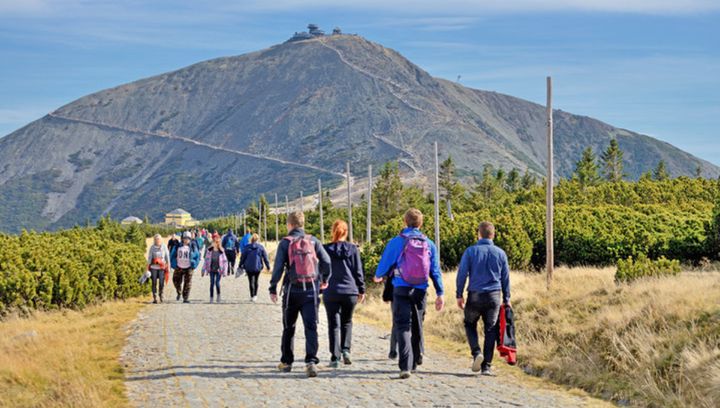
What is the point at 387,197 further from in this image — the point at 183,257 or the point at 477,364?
the point at 477,364

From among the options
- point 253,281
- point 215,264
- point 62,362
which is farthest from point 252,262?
point 62,362

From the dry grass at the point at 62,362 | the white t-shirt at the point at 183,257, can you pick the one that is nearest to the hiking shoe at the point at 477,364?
the dry grass at the point at 62,362

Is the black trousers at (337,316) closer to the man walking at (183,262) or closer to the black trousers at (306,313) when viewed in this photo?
the black trousers at (306,313)

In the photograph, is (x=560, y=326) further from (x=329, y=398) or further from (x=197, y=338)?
(x=197, y=338)

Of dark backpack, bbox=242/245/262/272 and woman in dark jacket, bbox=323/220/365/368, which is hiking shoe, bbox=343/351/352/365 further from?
dark backpack, bbox=242/245/262/272

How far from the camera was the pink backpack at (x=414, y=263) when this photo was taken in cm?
1107

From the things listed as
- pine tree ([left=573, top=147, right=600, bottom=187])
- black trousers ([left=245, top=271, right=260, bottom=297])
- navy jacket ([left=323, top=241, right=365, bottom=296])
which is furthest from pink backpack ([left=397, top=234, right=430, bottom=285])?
pine tree ([left=573, top=147, right=600, bottom=187])

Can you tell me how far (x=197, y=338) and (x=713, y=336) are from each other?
8.28 metres

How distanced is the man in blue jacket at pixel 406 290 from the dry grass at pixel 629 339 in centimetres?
201

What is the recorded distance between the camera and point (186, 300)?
2292cm

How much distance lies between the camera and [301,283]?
11.1m

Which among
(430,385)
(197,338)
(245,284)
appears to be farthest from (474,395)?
(245,284)

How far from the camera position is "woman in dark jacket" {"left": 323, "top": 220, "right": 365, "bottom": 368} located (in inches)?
453

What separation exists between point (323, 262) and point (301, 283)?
411mm
